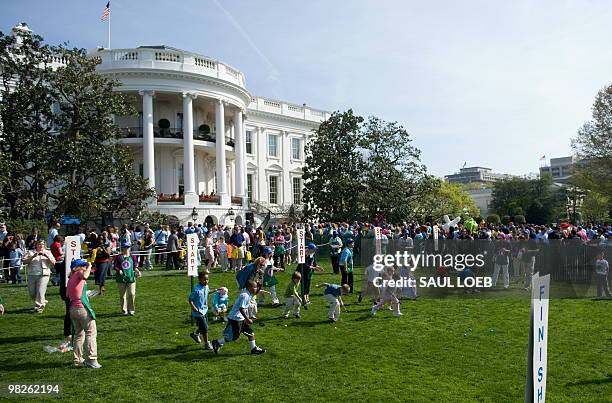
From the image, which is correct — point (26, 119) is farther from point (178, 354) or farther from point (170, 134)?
point (178, 354)

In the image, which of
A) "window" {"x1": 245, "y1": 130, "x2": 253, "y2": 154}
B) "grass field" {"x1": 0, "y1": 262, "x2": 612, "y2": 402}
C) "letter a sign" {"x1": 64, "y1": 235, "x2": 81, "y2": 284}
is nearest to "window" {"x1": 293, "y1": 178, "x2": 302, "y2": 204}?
"window" {"x1": 245, "y1": 130, "x2": 253, "y2": 154}

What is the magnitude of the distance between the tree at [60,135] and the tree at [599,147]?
113ft

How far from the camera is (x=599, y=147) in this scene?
1724 inches

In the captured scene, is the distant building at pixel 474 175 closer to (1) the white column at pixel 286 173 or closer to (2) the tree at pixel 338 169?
(1) the white column at pixel 286 173

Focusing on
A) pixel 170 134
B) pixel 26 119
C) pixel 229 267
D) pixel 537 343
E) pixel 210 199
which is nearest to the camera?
pixel 537 343

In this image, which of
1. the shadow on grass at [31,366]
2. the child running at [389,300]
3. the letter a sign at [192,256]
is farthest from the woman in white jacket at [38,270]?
the child running at [389,300]

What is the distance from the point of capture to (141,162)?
1683 inches

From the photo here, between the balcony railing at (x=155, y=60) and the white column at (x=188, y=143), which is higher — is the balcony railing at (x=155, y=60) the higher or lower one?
the higher one

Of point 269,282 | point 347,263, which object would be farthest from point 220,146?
point 269,282

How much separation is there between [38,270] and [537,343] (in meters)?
13.7

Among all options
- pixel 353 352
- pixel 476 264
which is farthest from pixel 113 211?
pixel 353 352

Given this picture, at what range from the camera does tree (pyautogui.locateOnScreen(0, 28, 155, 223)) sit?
2636 cm

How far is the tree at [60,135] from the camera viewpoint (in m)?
26.4

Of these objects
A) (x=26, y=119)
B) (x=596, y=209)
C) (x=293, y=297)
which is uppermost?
(x=26, y=119)
